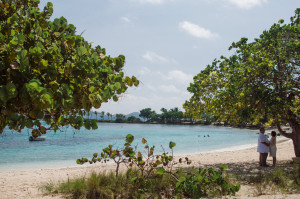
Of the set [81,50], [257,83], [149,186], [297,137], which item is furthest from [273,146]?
[81,50]

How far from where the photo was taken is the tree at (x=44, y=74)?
9.80ft

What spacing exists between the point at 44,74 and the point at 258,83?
887 centimetres

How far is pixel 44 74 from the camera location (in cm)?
339

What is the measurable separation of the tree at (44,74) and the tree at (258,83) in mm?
6534

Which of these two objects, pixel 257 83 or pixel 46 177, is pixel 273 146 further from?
pixel 46 177

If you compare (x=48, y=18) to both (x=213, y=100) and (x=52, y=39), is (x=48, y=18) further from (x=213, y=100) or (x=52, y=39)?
(x=213, y=100)

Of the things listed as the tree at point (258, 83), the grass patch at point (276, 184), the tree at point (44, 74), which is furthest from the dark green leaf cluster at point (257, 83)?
the tree at point (44, 74)

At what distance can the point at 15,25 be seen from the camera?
3760 mm

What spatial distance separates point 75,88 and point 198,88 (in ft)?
26.8

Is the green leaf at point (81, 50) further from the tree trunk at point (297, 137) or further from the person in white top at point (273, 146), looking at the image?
the tree trunk at point (297, 137)

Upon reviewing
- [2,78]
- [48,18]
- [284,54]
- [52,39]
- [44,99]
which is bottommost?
[44,99]

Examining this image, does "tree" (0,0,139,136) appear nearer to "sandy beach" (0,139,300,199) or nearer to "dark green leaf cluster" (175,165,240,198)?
"dark green leaf cluster" (175,165,240,198)

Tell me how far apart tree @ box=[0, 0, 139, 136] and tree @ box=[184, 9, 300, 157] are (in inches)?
257

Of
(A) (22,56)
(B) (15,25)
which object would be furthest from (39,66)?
(B) (15,25)
